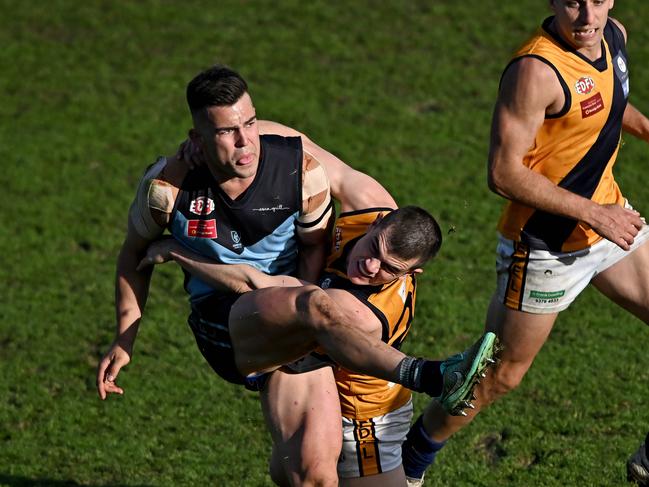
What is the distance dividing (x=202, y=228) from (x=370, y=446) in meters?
1.44

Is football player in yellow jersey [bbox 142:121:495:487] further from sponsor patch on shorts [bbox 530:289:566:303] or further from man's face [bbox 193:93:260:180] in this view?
sponsor patch on shorts [bbox 530:289:566:303]

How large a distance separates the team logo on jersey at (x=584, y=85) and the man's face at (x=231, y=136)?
1625mm

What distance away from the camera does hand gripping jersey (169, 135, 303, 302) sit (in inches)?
229

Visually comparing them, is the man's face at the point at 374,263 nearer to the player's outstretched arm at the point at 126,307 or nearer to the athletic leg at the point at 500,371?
the athletic leg at the point at 500,371

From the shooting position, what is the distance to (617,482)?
21.9ft

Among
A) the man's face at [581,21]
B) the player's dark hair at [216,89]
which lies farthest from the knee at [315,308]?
the man's face at [581,21]

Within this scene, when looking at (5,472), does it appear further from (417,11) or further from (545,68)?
(417,11)

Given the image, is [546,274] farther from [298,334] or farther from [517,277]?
[298,334]

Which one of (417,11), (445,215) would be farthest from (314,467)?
(417,11)

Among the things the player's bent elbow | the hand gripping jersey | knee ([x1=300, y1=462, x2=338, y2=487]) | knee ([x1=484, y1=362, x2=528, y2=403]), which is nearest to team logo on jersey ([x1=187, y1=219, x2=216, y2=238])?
the hand gripping jersey

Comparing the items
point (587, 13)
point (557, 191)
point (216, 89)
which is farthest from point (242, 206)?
point (587, 13)

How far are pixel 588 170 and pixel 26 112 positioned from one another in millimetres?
7377

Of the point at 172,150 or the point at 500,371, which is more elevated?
the point at 500,371

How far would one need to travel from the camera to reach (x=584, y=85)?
19.6 ft
